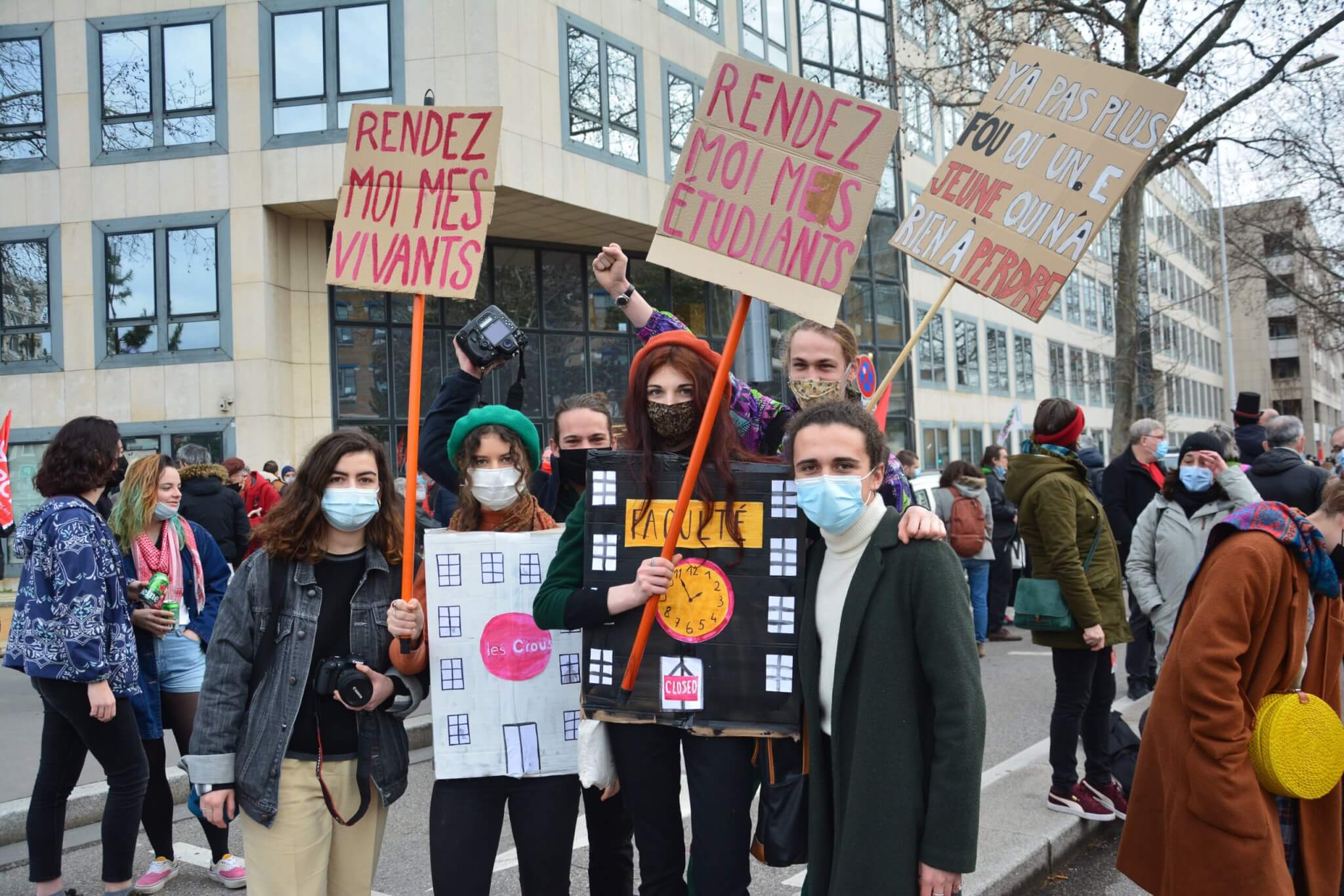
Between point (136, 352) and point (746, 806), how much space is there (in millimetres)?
17372

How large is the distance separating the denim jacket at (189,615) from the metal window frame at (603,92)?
13808 millimetres

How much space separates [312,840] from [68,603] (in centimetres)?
178

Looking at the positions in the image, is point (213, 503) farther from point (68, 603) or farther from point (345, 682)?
point (345, 682)

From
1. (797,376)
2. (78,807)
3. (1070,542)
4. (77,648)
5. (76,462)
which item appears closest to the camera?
(797,376)

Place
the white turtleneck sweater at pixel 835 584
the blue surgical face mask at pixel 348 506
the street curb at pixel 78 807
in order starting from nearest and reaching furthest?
the white turtleneck sweater at pixel 835 584, the blue surgical face mask at pixel 348 506, the street curb at pixel 78 807

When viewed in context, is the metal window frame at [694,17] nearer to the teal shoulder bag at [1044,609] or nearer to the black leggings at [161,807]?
the teal shoulder bag at [1044,609]

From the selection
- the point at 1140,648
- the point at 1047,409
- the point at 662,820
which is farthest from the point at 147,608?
the point at 1140,648

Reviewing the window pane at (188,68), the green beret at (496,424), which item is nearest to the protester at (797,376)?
the green beret at (496,424)

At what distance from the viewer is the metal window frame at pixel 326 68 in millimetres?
17578

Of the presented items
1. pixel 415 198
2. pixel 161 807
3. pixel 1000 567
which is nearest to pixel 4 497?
pixel 161 807

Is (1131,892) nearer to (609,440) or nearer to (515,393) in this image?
(609,440)

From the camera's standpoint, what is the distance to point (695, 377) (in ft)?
10.2

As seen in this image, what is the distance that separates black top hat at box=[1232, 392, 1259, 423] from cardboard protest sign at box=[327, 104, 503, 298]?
793 centimetres

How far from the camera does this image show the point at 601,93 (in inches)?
755
